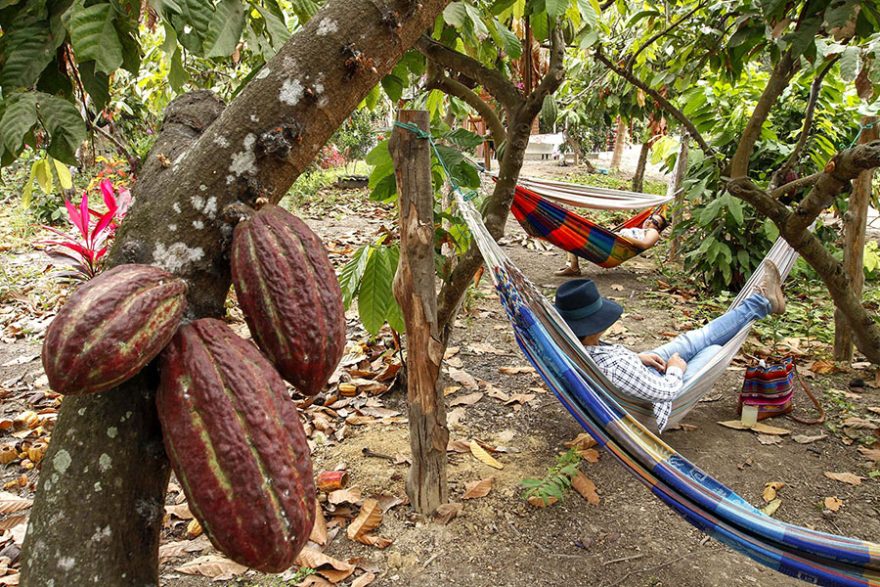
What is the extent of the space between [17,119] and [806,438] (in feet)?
10.4

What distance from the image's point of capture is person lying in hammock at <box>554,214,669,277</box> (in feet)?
15.2

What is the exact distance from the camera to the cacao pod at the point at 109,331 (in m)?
0.46

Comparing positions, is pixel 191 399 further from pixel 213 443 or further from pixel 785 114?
pixel 785 114

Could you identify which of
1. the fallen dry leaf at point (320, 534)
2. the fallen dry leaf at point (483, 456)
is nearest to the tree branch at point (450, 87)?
the fallen dry leaf at point (483, 456)

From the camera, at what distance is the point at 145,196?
0.57 metres

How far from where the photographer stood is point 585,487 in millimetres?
2404

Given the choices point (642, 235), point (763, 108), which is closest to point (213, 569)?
point (763, 108)

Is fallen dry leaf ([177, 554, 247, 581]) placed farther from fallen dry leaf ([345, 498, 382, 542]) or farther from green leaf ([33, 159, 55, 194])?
green leaf ([33, 159, 55, 194])

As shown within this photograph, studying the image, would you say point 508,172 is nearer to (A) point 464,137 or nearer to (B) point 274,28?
(A) point 464,137

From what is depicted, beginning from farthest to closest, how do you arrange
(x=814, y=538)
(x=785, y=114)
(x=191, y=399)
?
(x=785, y=114) < (x=814, y=538) < (x=191, y=399)

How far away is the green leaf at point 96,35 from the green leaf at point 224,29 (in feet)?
0.38

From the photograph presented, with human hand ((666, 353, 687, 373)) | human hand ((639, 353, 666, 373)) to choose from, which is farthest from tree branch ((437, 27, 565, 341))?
human hand ((666, 353, 687, 373))

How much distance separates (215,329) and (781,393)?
120 inches

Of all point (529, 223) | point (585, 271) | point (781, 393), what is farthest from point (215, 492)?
point (585, 271)
